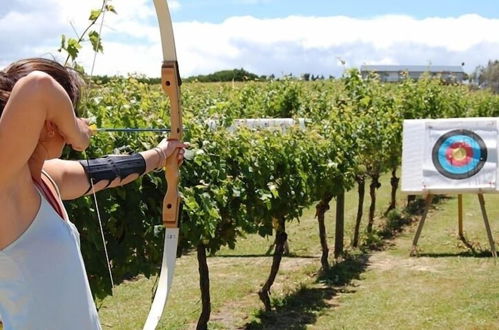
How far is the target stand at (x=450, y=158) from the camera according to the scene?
714cm

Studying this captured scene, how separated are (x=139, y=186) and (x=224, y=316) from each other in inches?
83.6

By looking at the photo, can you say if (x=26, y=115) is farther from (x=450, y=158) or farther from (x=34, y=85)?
(x=450, y=158)

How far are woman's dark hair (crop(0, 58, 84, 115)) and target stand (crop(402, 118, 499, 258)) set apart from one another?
5.97 meters

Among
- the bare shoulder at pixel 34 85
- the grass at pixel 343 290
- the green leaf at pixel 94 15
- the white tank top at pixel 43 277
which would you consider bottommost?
the grass at pixel 343 290

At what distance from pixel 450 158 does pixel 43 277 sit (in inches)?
254

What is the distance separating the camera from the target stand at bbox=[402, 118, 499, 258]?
7141 millimetres

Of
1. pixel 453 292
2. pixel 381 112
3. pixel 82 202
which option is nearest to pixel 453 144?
pixel 381 112

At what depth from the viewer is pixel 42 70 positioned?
1298mm

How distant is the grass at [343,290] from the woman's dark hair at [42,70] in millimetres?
2899

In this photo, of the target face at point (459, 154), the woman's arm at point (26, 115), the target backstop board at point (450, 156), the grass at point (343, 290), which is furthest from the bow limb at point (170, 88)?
the target face at point (459, 154)

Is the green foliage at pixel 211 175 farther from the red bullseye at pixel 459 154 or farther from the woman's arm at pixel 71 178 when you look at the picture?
the red bullseye at pixel 459 154

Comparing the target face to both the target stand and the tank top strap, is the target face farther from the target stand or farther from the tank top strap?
the tank top strap

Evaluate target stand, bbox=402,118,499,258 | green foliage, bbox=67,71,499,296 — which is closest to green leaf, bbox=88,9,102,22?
green foliage, bbox=67,71,499,296

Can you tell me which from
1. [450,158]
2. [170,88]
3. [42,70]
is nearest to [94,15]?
[170,88]
